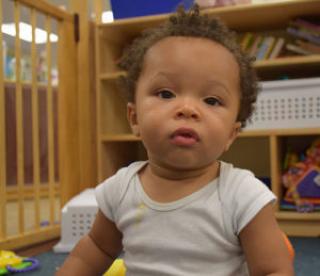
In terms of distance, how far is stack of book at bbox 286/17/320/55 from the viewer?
1727 mm

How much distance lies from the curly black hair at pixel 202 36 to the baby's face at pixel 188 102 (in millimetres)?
16

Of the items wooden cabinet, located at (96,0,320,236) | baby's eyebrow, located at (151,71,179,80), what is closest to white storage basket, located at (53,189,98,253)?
wooden cabinet, located at (96,0,320,236)

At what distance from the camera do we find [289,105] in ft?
5.42

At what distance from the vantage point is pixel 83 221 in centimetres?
146

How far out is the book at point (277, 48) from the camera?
1806 mm

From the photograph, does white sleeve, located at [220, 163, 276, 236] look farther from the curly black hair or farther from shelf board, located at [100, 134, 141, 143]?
shelf board, located at [100, 134, 141, 143]

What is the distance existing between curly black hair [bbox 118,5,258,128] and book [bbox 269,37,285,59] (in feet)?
3.89

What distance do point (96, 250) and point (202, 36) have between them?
373 mm

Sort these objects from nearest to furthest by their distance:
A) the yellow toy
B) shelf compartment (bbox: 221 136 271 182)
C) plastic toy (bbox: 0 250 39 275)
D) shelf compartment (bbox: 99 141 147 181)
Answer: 1. the yellow toy
2. plastic toy (bbox: 0 250 39 275)
3. shelf compartment (bbox: 99 141 147 181)
4. shelf compartment (bbox: 221 136 271 182)

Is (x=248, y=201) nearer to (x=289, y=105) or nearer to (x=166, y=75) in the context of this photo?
(x=166, y=75)

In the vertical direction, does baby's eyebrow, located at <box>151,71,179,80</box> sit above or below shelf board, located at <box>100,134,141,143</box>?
above

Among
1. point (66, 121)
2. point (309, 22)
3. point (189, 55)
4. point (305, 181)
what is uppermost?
point (309, 22)

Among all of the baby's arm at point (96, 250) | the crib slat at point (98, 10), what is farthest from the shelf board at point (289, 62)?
the baby's arm at point (96, 250)

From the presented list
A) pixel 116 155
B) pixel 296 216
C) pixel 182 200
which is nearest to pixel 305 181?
pixel 296 216
